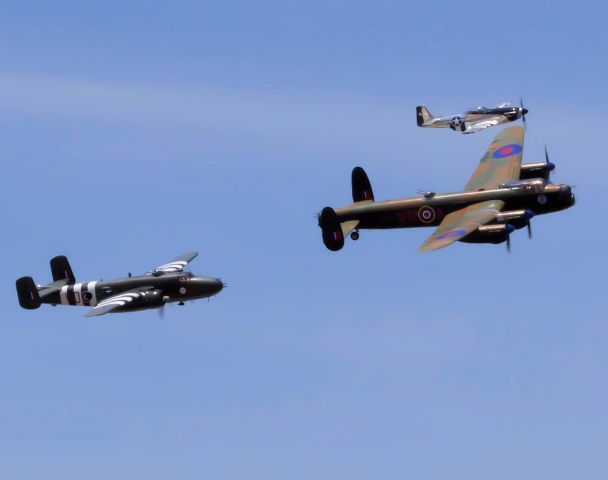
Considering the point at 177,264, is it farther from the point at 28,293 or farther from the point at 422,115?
the point at 422,115

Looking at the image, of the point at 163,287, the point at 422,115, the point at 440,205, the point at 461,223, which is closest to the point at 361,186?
the point at 440,205

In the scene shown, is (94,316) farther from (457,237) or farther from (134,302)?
(457,237)

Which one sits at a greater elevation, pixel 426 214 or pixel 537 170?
pixel 537 170

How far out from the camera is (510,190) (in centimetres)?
9606

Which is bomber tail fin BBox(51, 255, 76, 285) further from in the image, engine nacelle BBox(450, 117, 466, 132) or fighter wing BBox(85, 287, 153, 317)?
engine nacelle BBox(450, 117, 466, 132)

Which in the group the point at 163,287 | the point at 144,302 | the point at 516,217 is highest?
the point at 516,217

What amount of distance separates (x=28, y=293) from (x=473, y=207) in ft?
117

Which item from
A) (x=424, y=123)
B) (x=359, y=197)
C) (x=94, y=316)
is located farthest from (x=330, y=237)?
(x=424, y=123)

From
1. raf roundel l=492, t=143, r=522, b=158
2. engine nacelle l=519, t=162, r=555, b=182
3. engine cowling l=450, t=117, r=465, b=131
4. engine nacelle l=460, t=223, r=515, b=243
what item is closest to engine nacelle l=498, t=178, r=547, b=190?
engine nacelle l=519, t=162, r=555, b=182

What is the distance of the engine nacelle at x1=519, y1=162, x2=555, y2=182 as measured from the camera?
102m

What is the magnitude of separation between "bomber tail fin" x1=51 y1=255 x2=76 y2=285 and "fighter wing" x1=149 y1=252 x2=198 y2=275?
8.02m

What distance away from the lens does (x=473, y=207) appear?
9600cm

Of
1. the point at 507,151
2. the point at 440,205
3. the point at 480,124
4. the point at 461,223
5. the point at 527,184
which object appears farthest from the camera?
the point at 480,124

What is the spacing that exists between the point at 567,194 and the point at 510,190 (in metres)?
4.27
